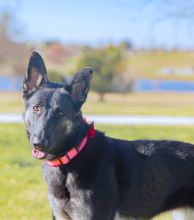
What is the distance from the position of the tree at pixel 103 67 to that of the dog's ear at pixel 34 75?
86.0 feet

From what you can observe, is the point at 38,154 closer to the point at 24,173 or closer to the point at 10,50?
the point at 24,173

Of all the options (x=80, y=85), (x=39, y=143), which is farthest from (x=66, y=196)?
(x=80, y=85)

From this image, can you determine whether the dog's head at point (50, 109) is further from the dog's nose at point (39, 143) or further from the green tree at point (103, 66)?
the green tree at point (103, 66)

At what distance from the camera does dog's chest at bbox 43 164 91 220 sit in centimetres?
415

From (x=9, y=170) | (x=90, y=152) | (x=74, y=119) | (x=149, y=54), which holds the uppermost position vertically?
(x=74, y=119)

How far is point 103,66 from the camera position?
32094mm

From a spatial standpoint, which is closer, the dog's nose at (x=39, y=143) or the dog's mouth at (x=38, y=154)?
the dog's nose at (x=39, y=143)

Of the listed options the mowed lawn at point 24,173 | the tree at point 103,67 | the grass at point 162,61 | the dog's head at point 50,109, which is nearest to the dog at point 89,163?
the dog's head at point 50,109

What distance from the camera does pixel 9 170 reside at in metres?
9.72

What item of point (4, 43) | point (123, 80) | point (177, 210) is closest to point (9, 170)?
point (177, 210)

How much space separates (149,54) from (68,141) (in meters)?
45.4

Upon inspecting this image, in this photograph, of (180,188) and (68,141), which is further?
(180,188)

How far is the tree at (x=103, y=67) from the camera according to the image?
31031mm

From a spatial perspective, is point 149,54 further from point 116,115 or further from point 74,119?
point 74,119
